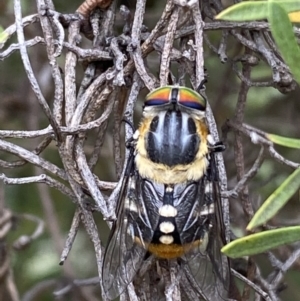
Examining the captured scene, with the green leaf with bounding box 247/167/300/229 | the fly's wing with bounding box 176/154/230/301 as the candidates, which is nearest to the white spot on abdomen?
the fly's wing with bounding box 176/154/230/301

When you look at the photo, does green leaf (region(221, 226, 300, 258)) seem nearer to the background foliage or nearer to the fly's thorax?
the fly's thorax

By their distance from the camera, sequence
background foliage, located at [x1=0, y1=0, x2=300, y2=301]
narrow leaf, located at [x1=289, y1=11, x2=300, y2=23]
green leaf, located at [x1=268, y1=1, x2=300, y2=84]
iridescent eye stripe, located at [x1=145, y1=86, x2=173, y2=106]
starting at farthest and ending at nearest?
background foliage, located at [x1=0, y1=0, x2=300, y2=301]
iridescent eye stripe, located at [x1=145, y1=86, x2=173, y2=106]
narrow leaf, located at [x1=289, y1=11, x2=300, y2=23]
green leaf, located at [x1=268, y1=1, x2=300, y2=84]

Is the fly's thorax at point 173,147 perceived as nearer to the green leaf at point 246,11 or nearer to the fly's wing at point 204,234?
the fly's wing at point 204,234

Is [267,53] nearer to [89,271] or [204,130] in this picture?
[204,130]

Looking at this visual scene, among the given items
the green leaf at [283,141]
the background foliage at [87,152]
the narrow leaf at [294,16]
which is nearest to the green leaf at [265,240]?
the green leaf at [283,141]

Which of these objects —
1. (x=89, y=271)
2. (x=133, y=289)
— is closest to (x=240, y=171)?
(x=133, y=289)

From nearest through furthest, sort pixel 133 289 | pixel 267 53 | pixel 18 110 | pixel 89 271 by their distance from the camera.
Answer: pixel 133 289 → pixel 267 53 → pixel 18 110 → pixel 89 271

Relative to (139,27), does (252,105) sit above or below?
below
